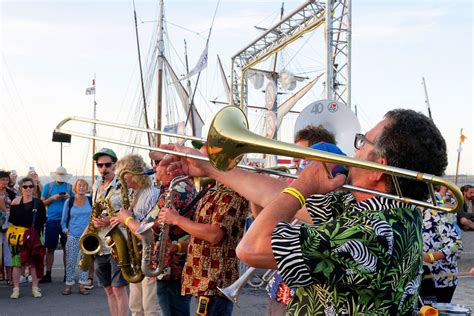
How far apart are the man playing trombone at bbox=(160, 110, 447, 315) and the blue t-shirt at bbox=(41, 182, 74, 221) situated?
25.2 feet

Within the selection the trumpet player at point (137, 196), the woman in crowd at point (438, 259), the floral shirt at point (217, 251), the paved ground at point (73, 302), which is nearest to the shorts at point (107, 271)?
the trumpet player at point (137, 196)

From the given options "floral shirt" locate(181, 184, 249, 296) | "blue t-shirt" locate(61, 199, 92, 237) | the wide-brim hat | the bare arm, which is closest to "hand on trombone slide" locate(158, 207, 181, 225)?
"floral shirt" locate(181, 184, 249, 296)

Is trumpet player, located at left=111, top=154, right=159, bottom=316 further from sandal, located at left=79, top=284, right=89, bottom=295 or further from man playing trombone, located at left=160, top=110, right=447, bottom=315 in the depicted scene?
sandal, located at left=79, top=284, right=89, bottom=295

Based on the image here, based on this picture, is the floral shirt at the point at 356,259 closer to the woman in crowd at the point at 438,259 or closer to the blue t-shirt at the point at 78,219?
the woman in crowd at the point at 438,259

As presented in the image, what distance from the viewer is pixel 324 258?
1646 mm

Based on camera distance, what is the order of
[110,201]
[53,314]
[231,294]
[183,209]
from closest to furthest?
1. [231,294]
2. [183,209]
3. [110,201]
4. [53,314]

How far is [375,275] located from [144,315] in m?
3.49

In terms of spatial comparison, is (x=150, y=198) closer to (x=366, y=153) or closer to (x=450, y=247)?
(x=450, y=247)

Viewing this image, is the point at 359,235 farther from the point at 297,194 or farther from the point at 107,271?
the point at 107,271

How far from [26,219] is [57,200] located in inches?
43.8

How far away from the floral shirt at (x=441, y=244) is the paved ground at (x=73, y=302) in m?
2.80

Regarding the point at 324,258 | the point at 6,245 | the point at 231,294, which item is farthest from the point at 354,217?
the point at 6,245

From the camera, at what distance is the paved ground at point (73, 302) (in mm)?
6824

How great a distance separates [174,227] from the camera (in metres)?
4.12
